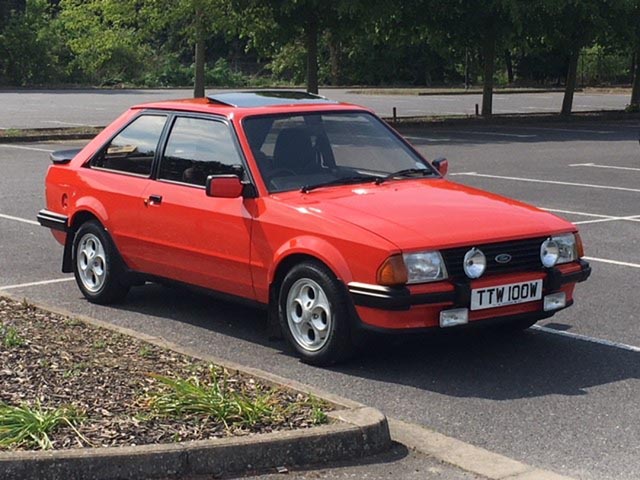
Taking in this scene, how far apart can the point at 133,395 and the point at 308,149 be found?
265cm

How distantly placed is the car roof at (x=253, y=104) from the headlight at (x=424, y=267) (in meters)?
1.93

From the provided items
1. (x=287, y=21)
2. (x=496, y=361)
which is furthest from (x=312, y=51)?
(x=496, y=361)

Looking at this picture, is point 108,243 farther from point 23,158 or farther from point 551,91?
point 551,91

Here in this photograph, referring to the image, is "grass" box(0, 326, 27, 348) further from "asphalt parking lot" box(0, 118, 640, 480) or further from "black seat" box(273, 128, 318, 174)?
"black seat" box(273, 128, 318, 174)

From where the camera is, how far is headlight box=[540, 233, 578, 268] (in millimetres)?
7332

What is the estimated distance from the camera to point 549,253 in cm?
736

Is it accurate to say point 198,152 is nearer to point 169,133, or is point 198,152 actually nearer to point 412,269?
point 169,133

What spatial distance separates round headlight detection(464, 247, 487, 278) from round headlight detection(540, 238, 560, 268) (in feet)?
1.63

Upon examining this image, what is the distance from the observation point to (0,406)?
566cm

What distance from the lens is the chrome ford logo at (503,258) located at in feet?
23.3

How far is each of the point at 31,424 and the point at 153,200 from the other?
3252mm

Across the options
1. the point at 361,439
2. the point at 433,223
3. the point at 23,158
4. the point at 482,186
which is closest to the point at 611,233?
the point at 482,186

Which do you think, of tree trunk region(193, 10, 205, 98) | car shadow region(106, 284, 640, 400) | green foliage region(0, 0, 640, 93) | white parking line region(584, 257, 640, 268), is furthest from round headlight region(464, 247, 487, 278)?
tree trunk region(193, 10, 205, 98)

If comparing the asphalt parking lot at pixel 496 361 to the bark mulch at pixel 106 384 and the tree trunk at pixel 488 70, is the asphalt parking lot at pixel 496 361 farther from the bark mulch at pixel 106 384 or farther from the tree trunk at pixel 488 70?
the tree trunk at pixel 488 70
